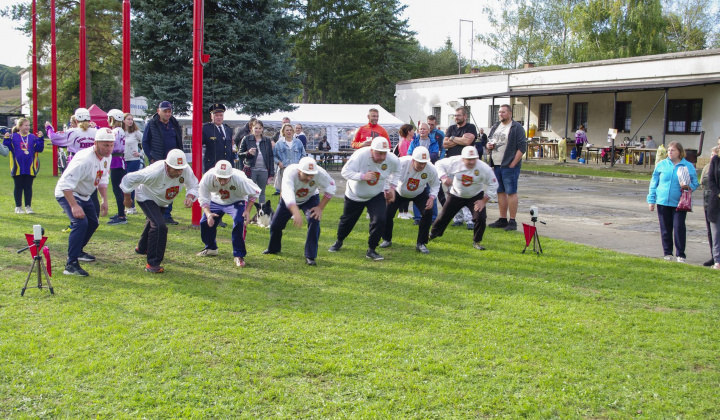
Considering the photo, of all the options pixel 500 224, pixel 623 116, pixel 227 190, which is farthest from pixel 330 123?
pixel 227 190

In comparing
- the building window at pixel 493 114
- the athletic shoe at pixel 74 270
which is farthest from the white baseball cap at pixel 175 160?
the building window at pixel 493 114

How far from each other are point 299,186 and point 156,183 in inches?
71.6

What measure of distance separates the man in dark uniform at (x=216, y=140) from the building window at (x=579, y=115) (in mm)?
28982

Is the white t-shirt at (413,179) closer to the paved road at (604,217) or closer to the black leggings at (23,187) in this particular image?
the paved road at (604,217)

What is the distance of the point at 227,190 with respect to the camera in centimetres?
834

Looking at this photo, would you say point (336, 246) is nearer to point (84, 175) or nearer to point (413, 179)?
point (413, 179)

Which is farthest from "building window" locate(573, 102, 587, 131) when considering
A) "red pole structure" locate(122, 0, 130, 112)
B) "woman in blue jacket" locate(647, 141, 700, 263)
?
"woman in blue jacket" locate(647, 141, 700, 263)

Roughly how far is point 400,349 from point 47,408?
2.65m

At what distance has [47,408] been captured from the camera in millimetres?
4117

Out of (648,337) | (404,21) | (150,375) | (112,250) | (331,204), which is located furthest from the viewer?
(404,21)

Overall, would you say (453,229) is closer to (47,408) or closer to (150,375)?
(150,375)

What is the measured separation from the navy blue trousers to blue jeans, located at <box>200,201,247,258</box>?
506 millimetres

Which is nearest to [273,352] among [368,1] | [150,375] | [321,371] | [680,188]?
[321,371]

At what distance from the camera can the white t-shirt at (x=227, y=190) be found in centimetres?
819
